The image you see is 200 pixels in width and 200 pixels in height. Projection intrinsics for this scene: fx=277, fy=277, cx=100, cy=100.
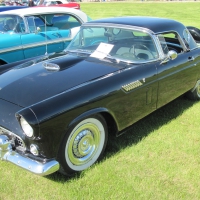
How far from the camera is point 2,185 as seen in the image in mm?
2664

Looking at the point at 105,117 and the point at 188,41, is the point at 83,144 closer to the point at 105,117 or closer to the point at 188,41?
the point at 105,117

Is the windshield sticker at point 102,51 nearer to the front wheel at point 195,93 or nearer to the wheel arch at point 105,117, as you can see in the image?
the wheel arch at point 105,117

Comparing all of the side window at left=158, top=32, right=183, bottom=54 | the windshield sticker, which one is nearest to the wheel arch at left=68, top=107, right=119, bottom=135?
the windshield sticker

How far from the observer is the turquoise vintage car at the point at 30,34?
5469 millimetres

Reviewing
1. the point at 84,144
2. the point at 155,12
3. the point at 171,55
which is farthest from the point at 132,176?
the point at 155,12

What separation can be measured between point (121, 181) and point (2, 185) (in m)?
1.15

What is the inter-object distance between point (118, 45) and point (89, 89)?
110 centimetres

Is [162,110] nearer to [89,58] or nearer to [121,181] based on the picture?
[89,58]

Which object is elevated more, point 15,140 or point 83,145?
point 15,140

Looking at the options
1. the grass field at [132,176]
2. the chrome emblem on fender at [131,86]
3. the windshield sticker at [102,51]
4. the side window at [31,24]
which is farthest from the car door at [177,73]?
the side window at [31,24]

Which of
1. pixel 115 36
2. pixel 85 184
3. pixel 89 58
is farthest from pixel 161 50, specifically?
pixel 85 184

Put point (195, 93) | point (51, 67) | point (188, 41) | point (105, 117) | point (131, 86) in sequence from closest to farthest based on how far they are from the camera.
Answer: point (105, 117) → point (131, 86) → point (51, 67) → point (188, 41) → point (195, 93)

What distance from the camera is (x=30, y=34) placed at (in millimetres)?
5793

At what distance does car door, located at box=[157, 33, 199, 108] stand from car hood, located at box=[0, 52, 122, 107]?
2.60 ft
